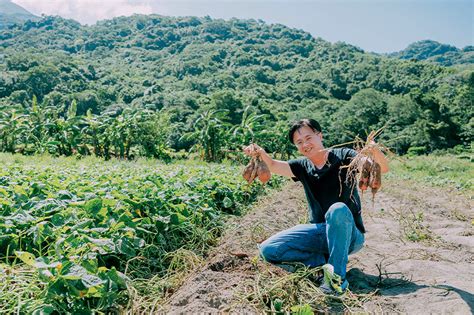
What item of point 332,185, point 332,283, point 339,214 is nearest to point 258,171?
point 332,185

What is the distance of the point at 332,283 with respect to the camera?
8.43 feet

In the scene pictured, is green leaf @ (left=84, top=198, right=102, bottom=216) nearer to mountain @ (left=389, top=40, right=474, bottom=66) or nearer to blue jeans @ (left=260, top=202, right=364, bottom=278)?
blue jeans @ (left=260, top=202, right=364, bottom=278)

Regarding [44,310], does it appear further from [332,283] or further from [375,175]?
[375,175]

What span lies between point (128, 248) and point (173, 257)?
2.06ft

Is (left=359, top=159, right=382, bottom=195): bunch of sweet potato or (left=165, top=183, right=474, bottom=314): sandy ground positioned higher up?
(left=359, top=159, right=382, bottom=195): bunch of sweet potato

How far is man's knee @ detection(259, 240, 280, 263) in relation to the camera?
122 inches

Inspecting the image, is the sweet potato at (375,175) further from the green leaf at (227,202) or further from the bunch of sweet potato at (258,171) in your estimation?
the green leaf at (227,202)

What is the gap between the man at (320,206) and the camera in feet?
9.07

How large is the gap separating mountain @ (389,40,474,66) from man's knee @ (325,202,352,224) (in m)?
113

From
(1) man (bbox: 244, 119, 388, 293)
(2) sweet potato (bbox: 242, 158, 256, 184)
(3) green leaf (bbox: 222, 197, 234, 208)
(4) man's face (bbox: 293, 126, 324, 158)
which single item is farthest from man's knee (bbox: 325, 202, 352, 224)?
(3) green leaf (bbox: 222, 197, 234, 208)

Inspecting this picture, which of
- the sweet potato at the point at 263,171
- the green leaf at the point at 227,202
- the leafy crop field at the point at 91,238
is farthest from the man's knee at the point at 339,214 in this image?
the green leaf at the point at 227,202

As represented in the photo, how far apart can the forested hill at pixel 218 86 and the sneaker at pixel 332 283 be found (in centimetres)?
95

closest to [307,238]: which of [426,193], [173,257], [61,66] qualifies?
[173,257]

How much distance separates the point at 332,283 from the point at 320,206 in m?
0.64
